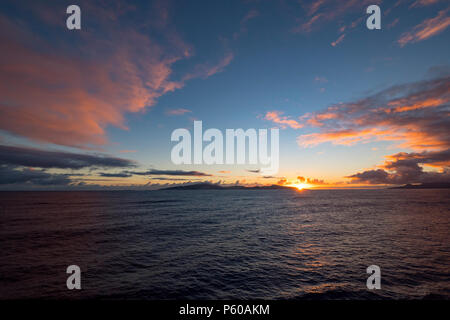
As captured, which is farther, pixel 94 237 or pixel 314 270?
pixel 94 237

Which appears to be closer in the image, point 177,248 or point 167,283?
point 167,283

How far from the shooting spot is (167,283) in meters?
15.9

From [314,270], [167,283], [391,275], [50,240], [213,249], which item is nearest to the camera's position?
[167,283]

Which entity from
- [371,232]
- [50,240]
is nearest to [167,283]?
[50,240]
